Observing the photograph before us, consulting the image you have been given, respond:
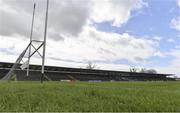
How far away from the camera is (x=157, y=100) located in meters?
10.2

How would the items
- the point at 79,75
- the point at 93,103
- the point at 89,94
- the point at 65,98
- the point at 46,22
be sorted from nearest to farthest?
the point at 93,103 < the point at 65,98 < the point at 89,94 < the point at 46,22 < the point at 79,75

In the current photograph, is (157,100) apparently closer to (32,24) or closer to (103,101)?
(103,101)

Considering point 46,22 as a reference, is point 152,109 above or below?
below

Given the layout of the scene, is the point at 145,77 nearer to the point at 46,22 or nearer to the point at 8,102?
the point at 46,22

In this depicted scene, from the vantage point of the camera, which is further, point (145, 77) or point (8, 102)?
point (145, 77)

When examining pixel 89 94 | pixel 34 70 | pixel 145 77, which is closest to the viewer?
pixel 89 94

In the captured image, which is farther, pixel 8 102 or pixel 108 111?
pixel 8 102

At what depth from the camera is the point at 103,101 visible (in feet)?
33.6

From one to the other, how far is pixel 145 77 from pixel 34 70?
40843mm

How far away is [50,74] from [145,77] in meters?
35.2

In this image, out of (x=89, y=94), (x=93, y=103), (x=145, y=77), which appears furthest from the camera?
(x=145, y=77)

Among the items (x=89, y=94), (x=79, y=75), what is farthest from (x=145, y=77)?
(x=89, y=94)

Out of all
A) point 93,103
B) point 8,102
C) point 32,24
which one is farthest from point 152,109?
point 32,24

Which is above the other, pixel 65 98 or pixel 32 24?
pixel 32 24
